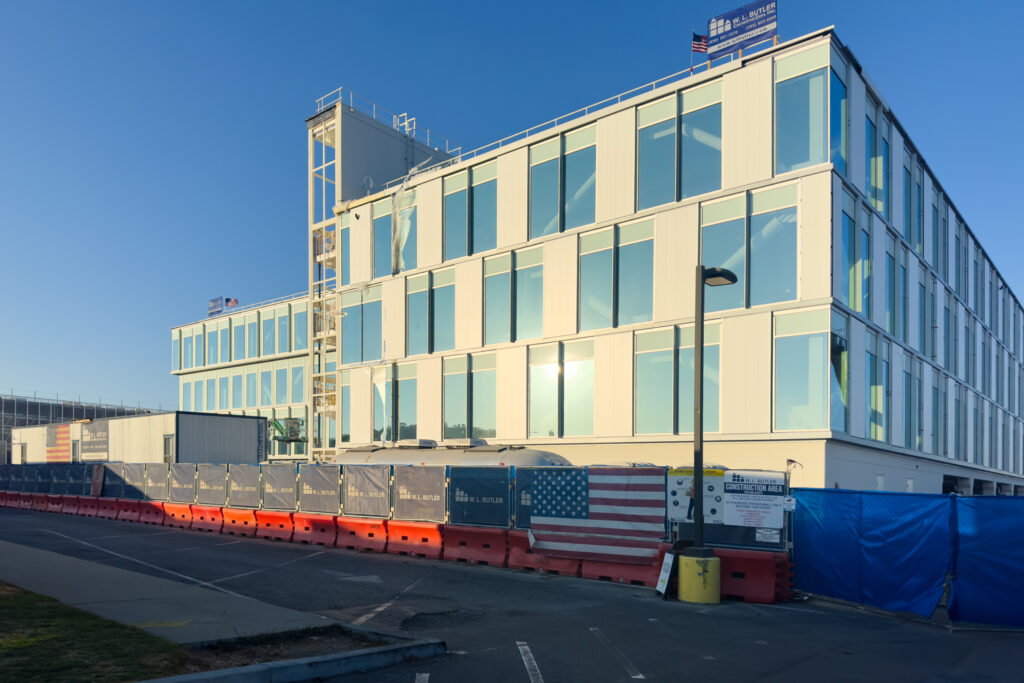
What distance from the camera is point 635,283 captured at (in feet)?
97.8

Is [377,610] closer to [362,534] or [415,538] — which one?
[415,538]

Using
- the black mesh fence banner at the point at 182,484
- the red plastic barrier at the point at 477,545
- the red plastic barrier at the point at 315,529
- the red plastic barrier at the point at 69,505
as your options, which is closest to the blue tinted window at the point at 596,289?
the red plastic barrier at the point at 477,545

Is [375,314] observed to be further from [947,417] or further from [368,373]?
[947,417]

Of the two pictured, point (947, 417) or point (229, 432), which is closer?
point (947, 417)

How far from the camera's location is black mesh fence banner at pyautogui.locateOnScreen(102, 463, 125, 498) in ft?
113

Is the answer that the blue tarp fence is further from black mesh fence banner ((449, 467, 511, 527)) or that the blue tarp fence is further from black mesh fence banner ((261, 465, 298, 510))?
black mesh fence banner ((261, 465, 298, 510))

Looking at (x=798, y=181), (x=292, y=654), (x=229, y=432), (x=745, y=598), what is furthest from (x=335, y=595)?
(x=229, y=432)

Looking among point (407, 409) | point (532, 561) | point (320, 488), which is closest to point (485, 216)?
point (407, 409)

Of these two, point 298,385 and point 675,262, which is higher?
point 675,262

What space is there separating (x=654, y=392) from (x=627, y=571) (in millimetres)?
13090

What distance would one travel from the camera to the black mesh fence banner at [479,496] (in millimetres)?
19266

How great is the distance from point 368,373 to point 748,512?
2819 centimetres

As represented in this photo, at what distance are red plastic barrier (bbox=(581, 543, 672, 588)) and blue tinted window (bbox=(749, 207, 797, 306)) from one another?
1293 centimetres

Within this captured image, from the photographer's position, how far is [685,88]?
93.7 ft
